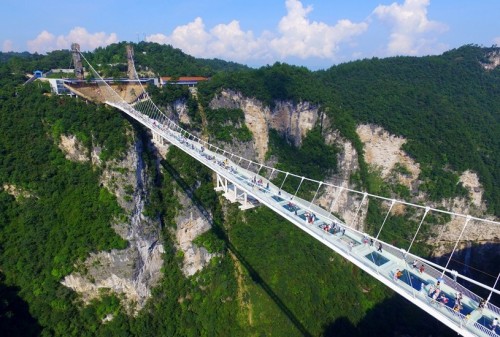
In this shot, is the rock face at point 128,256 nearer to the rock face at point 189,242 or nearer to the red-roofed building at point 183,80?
the rock face at point 189,242

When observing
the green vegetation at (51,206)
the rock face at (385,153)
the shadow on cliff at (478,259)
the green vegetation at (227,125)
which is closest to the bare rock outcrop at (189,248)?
the green vegetation at (51,206)

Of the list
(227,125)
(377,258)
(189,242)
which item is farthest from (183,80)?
(377,258)

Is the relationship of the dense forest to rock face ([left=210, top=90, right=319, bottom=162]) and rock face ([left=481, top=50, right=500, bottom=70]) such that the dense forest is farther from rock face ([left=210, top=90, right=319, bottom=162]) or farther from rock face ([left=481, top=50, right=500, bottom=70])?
rock face ([left=481, top=50, right=500, bottom=70])

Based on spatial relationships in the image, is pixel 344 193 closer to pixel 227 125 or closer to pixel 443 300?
pixel 227 125

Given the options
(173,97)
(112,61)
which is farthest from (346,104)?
(112,61)

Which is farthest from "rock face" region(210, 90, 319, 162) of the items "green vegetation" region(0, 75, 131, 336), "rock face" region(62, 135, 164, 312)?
"green vegetation" region(0, 75, 131, 336)

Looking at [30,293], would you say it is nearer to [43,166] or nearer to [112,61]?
[43,166]
